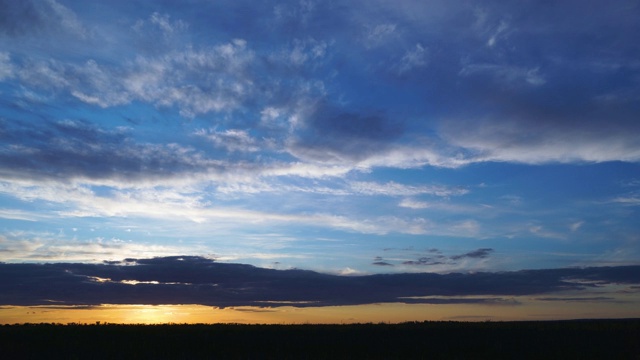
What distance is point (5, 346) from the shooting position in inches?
2137

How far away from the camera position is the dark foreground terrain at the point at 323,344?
50.6 m

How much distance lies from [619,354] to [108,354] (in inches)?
1897

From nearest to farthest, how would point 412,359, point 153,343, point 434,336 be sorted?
point 412,359 < point 153,343 < point 434,336

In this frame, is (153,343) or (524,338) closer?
(153,343)

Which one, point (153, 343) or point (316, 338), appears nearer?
point (153, 343)

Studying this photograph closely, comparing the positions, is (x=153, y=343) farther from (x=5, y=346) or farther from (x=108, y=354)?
(x=5, y=346)

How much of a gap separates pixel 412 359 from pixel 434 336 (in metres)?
23.1

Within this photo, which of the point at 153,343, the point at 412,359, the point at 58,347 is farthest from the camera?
the point at 153,343

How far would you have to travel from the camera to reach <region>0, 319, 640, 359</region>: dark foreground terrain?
5059cm

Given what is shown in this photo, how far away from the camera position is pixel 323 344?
60000 mm

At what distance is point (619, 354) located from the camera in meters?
54.7

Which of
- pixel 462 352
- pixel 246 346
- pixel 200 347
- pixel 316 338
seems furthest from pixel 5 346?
pixel 462 352

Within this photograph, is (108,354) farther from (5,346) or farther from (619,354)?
(619,354)

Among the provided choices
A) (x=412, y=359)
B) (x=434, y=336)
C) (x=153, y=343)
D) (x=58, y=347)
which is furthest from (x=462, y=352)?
(x=58, y=347)
